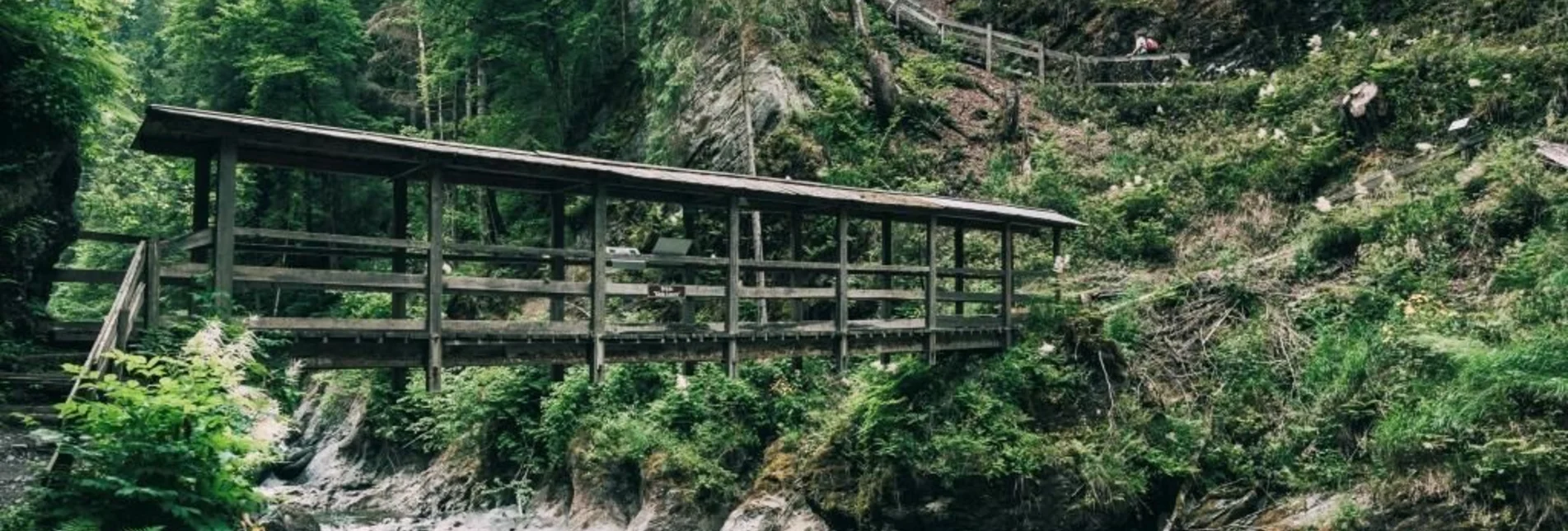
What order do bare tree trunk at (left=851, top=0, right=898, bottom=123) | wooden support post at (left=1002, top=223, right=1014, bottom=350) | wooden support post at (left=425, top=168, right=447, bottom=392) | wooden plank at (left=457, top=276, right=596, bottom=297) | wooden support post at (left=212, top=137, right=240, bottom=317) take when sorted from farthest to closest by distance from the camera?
1. bare tree trunk at (left=851, top=0, right=898, bottom=123)
2. wooden support post at (left=1002, top=223, right=1014, bottom=350)
3. wooden plank at (left=457, top=276, right=596, bottom=297)
4. wooden support post at (left=425, top=168, right=447, bottom=392)
5. wooden support post at (left=212, top=137, right=240, bottom=317)

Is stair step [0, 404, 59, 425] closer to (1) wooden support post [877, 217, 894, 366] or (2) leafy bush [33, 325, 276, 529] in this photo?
(2) leafy bush [33, 325, 276, 529]

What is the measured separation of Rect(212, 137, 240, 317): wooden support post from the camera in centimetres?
970

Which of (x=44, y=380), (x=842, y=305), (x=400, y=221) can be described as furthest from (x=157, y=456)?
(x=842, y=305)

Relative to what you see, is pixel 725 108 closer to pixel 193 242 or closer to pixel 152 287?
pixel 193 242

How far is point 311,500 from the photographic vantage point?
2173cm

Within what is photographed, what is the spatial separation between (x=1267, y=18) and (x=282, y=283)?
22897mm

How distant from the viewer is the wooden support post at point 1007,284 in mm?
16984

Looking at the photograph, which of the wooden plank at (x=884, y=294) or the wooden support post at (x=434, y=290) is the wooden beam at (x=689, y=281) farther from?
the wooden support post at (x=434, y=290)

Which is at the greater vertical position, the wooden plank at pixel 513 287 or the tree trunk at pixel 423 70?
the tree trunk at pixel 423 70

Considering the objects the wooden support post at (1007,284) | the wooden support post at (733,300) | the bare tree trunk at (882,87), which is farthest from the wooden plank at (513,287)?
the bare tree trunk at (882,87)

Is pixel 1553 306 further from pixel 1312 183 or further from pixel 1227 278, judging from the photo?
pixel 1312 183

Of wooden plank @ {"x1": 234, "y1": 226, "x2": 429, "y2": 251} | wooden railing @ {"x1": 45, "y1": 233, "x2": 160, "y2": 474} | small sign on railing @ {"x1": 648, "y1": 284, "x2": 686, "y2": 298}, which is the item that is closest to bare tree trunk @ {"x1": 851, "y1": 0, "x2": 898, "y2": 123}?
small sign on railing @ {"x1": 648, "y1": 284, "x2": 686, "y2": 298}

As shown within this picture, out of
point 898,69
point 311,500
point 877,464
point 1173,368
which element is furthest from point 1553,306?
point 311,500

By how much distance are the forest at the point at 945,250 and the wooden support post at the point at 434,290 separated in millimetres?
1321
